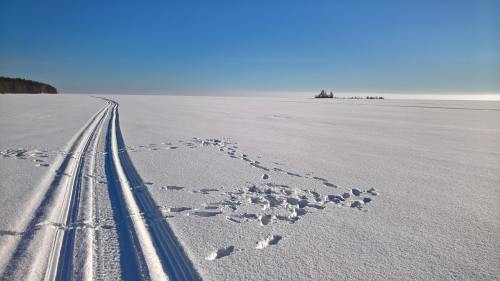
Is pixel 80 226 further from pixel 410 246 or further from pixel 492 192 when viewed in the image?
pixel 492 192

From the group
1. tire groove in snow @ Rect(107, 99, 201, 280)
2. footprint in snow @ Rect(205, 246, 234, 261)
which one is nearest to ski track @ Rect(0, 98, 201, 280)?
tire groove in snow @ Rect(107, 99, 201, 280)

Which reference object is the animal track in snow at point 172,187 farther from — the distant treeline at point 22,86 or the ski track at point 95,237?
A: the distant treeline at point 22,86

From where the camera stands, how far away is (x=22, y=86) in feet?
277

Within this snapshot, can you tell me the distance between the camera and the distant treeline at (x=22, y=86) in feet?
248

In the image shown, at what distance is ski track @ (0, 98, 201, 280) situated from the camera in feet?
6.44

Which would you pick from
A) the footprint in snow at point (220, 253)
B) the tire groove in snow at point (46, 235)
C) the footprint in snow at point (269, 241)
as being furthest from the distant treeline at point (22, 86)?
the footprint in snow at point (269, 241)

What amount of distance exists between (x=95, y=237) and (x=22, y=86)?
10699 centimetres

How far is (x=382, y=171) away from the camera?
15.2 ft

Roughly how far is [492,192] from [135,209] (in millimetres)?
4374

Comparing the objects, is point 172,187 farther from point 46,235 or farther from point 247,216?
point 46,235

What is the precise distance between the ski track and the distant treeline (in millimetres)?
92442

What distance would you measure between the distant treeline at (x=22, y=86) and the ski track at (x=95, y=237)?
92.4 meters

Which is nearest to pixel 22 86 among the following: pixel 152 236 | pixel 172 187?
pixel 172 187

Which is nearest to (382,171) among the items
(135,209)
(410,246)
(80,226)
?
(410,246)
